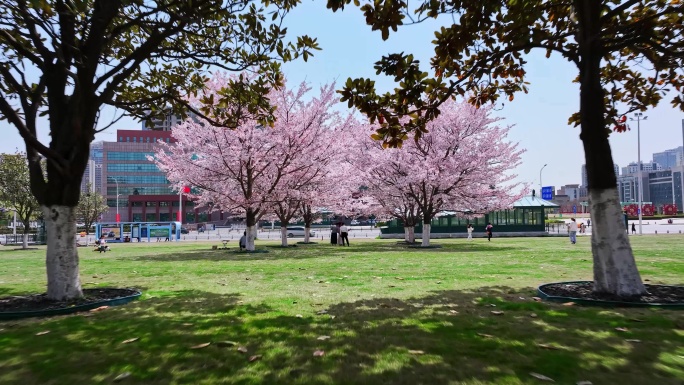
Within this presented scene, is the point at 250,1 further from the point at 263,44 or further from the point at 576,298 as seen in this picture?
the point at 576,298

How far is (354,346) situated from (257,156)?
20.5 meters

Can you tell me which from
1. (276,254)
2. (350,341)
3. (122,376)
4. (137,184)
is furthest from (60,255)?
(137,184)

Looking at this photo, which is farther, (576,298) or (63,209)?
(63,209)

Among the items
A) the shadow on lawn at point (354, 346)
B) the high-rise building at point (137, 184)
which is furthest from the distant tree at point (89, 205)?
the shadow on lawn at point (354, 346)

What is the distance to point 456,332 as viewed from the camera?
5.21 meters

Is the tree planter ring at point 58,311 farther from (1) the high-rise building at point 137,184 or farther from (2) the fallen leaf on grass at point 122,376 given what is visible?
(1) the high-rise building at point 137,184

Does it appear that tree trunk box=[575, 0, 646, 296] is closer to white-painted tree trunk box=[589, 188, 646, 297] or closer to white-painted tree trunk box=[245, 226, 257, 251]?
white-painted tree trunk box=[589, 188, 646, 297]

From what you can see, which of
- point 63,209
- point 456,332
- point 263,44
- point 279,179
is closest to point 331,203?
point 279,179

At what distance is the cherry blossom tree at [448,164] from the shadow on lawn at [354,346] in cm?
2076

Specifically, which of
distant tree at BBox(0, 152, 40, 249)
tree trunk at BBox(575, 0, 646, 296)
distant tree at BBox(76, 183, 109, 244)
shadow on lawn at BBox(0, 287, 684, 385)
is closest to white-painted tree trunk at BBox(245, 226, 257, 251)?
shadow on lawn at BBox(0, 287, 684, 385)

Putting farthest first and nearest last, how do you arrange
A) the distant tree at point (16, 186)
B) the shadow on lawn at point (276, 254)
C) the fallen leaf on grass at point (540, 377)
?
the distant tree at point (16, 186) → the shadow on lawn at point (276, 254) → the fallen leaf on grass at point (540, 377)

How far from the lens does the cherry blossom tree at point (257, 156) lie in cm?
2411

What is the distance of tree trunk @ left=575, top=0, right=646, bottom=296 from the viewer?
7.07m

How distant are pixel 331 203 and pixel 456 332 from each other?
90.7 ft
